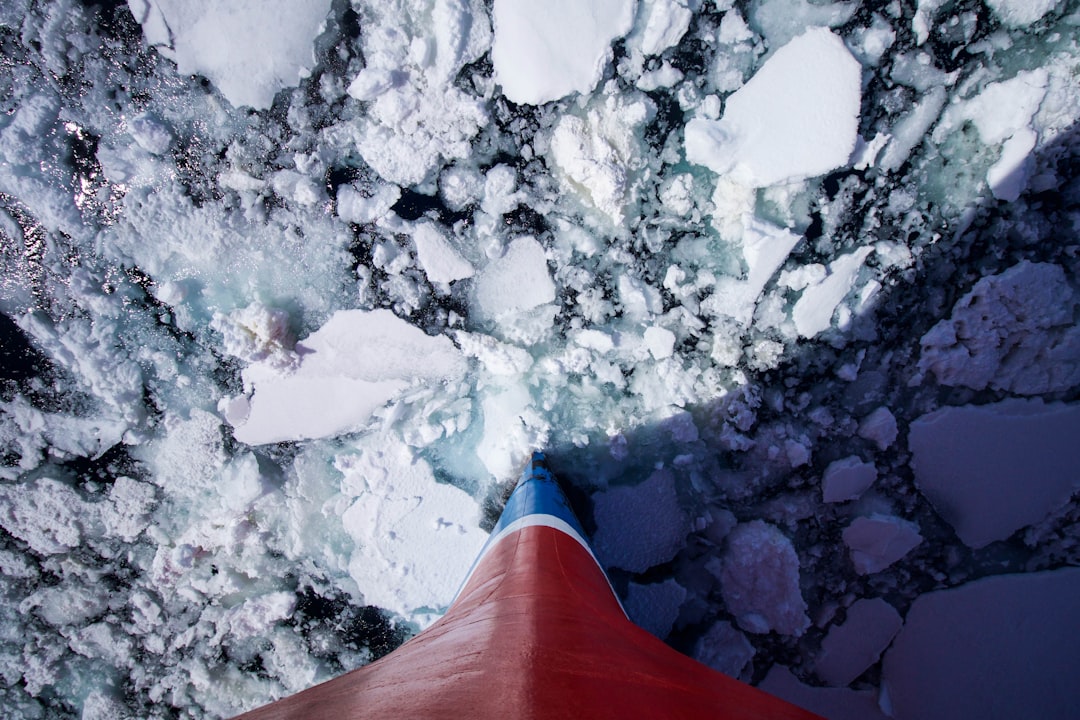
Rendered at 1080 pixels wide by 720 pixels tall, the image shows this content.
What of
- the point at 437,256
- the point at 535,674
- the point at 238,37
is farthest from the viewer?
the point at 437,256

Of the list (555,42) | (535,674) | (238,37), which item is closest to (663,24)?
(555,42)

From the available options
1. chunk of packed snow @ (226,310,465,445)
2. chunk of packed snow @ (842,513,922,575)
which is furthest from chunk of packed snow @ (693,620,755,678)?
chunk of packed snow @ (226,310,465,445)

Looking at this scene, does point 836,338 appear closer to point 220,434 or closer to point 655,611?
point 655,611

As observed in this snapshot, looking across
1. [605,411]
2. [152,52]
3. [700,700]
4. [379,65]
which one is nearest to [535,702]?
[700,700]

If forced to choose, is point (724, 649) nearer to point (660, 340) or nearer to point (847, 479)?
point (847, 479)

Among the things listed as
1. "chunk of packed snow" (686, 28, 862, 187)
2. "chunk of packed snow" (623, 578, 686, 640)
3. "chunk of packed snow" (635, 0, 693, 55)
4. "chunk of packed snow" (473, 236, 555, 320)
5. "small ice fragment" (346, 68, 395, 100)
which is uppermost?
"chunk of packed snow" (635, 0, 693, 55)

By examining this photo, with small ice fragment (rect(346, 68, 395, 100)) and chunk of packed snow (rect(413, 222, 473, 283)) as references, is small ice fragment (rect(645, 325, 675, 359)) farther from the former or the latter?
small ice fragment (rect(346, 68, 395, 100))
